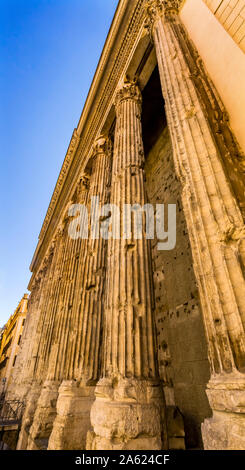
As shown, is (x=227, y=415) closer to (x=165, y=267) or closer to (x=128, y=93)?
(x=165, y=267)

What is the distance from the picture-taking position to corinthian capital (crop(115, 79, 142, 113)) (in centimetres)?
520

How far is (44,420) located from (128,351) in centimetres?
380

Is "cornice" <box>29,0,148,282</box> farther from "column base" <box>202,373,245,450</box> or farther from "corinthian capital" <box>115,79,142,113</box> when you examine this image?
"column base" <box>202,373,245,450</box>

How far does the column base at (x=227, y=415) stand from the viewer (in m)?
1.26

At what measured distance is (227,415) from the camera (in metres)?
1.33

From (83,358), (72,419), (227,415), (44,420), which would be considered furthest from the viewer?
(44,420)

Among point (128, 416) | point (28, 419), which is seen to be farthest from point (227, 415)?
point (28, 419)

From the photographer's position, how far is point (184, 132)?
2502 mm

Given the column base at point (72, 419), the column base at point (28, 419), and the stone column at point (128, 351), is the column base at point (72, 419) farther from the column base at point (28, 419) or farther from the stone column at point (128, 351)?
the column base at point (28, 419)

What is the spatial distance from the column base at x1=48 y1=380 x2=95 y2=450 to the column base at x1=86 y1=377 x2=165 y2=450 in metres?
1.54

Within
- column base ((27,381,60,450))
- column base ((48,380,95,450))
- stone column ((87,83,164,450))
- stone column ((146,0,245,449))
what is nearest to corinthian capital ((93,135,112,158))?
stone column ((87,83,164,450))
